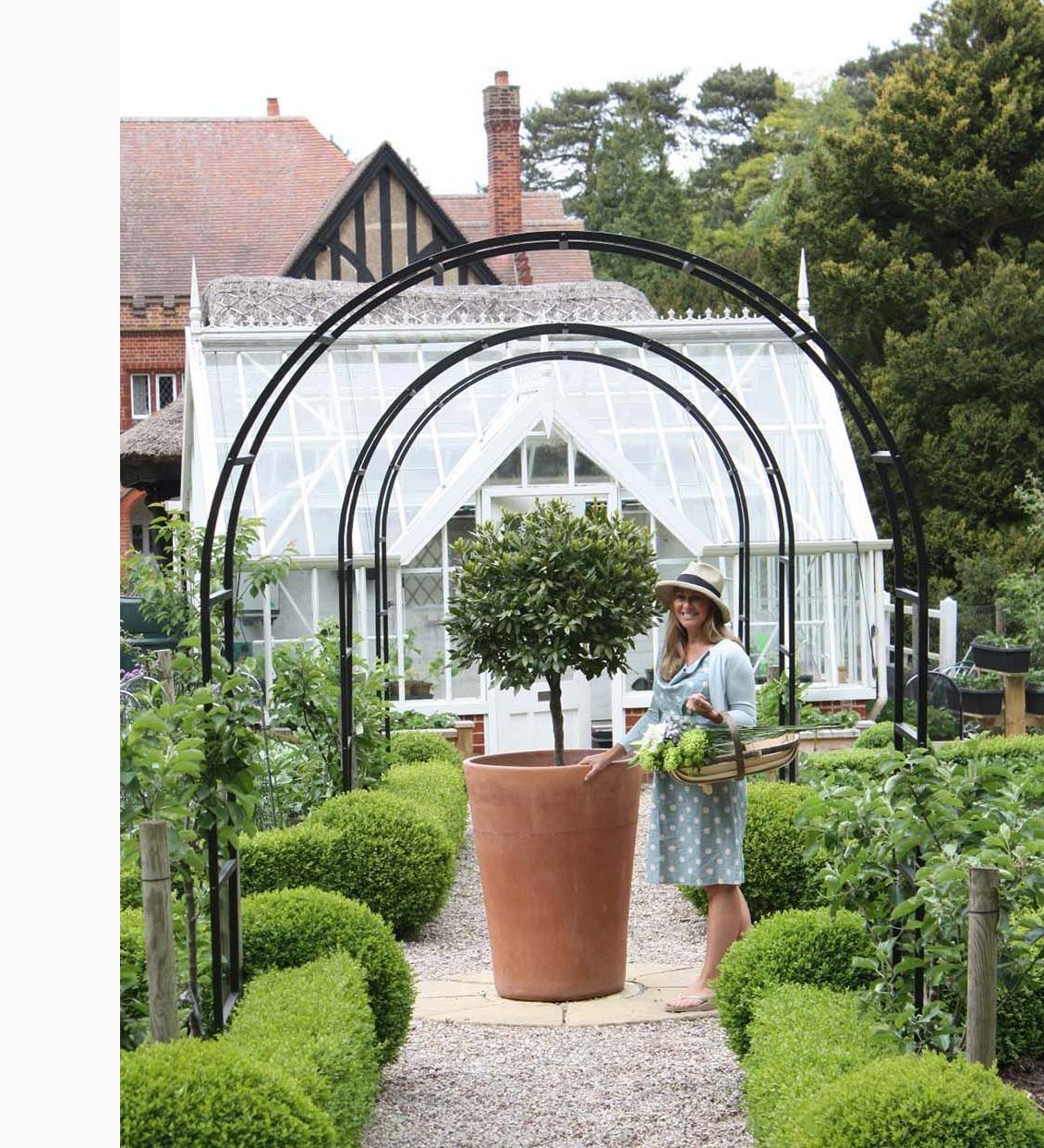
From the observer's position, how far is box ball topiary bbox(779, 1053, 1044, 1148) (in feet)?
9.50

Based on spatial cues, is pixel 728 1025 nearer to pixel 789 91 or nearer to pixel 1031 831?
pixel 1031 831

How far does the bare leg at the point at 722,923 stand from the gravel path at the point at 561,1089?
0.20 meters

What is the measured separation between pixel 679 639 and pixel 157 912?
2.59m

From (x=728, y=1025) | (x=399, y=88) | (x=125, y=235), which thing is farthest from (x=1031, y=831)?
(x=125, y=235)

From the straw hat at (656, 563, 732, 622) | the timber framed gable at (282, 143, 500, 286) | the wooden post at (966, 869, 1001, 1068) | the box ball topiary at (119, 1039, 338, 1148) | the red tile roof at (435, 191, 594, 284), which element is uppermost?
the red tile roof at (435, 191, 594, 284)

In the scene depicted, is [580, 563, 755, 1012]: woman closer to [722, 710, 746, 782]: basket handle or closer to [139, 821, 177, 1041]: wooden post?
[722, 710, 746, 782]: basket handle

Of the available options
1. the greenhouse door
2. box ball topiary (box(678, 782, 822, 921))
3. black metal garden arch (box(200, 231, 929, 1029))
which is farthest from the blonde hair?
the greenhouse door

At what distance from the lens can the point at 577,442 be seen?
11.5 meters

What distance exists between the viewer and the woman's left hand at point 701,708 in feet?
16.1

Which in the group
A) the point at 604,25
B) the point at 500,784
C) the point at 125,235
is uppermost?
the point at 604,25

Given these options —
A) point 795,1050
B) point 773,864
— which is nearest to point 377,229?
point 773,864

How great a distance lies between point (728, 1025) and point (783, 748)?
102 centimetres

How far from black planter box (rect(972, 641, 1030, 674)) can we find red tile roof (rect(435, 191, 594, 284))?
17.3 m

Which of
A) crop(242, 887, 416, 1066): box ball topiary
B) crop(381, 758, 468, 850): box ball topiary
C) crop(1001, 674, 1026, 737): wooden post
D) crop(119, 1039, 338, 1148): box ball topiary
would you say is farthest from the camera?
crop(1001, 674, 1026, 737): wooden post
